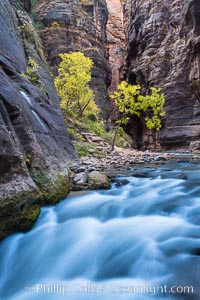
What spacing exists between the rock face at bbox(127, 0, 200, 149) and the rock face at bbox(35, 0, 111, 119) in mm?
5875

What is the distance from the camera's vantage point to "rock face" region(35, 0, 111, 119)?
33094 millimetres

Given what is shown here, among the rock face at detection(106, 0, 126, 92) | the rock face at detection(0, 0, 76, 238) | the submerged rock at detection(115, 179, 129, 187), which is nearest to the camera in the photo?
the rock face at detection(0, 0, 76, 238)

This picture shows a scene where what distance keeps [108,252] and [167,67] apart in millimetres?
31972

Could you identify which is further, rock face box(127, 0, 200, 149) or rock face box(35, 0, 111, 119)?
rock face box(35, 0, 111, 119)

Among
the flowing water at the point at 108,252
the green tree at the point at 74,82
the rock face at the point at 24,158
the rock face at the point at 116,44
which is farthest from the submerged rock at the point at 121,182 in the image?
the rock face at the point at 116,44

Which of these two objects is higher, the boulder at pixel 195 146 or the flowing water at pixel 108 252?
the flowing water at pixel 108 252

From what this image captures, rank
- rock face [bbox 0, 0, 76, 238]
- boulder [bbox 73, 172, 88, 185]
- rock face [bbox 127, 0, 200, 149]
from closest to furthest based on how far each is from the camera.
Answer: rock face [bbox 0, 0, 76, 238]
boulder [bbox 73, 172, 88, 185]
rock face [bbox 127, 0, 200, 149]

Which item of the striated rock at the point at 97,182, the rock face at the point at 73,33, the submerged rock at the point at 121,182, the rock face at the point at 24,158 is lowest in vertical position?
the submerged rock at the point at 121,182

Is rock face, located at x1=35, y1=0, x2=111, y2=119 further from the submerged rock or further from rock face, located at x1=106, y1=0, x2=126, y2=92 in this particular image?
the submerged rock

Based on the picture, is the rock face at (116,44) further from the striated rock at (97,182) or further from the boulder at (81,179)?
the boulder at (81,179)

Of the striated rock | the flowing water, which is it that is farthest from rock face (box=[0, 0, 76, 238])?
the striated rock

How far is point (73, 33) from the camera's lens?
33781 mm

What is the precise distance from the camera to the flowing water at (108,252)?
301cm

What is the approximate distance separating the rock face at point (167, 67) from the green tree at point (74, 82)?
35.5 ft
